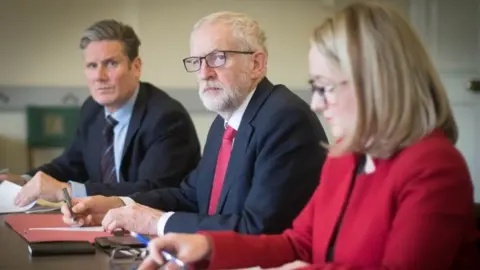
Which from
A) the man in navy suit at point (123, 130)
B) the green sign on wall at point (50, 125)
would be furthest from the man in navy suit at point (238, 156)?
the green sign on wall at point (50, 125)

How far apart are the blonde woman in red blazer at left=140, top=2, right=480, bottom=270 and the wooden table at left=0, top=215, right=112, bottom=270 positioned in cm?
27

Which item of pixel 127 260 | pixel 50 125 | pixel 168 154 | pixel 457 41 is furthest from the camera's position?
pixel 457 41

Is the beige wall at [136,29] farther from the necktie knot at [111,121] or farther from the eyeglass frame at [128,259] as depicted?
the eyeglass frame at [128,259]

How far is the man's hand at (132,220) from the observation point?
198 cm

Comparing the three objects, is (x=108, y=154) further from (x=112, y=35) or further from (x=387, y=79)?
(x=387, y=79)

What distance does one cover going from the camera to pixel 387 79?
1283mm

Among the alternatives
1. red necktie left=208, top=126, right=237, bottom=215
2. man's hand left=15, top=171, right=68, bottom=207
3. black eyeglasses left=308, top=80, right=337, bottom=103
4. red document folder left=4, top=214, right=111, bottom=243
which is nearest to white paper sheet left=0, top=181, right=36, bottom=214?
man's hand left=15, top=171, right=68, bottom=207

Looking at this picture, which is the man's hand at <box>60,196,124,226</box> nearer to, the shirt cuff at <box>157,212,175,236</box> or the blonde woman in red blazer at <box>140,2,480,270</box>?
the shirt cuff at <box>157,212,175,236</box>

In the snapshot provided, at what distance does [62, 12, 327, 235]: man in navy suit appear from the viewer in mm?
1964

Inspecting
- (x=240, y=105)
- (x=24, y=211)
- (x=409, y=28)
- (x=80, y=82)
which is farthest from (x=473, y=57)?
(x=409, y=28)

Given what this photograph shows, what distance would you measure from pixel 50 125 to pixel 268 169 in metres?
2.74

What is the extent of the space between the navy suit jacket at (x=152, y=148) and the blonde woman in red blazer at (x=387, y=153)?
1.27 metres

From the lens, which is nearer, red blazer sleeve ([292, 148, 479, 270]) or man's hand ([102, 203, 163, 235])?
red blazer sleeve ([292, 148, 479, 270])

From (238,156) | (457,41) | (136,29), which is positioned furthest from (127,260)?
(457,41)
